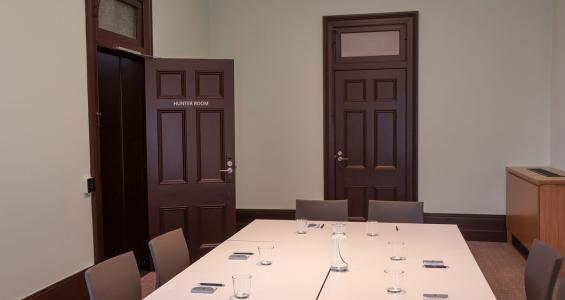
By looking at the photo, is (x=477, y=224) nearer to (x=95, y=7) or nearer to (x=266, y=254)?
(x=266, y=254)

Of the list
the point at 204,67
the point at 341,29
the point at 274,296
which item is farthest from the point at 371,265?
the point at 341,29

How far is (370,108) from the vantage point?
21.9ft

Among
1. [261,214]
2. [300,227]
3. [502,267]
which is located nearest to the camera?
[300,227]

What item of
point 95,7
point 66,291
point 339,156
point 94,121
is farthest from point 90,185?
point 339,156

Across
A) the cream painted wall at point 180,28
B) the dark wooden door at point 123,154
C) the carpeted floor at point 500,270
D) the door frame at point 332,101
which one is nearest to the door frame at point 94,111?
the dark wooden door at point 123,154

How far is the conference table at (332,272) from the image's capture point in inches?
96.3

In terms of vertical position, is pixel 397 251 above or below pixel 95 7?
below

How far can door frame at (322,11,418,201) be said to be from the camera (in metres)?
6.54

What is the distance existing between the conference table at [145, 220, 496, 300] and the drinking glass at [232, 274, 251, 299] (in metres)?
0.04

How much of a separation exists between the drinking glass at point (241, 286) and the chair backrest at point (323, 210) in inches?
86.0

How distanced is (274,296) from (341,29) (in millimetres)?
4898

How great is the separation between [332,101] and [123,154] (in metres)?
2.76

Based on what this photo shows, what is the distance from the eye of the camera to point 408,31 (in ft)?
21.4

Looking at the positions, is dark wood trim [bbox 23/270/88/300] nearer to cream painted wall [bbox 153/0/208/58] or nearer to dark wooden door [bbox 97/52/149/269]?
dark wooden door [bbox 97/52/149/269]
